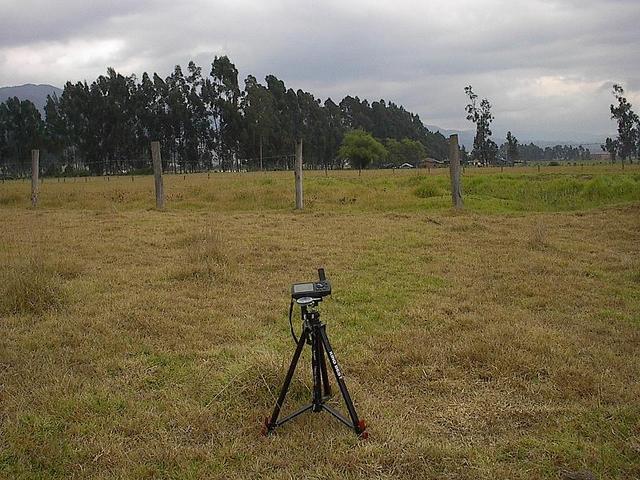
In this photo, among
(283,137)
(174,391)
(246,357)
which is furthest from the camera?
(283,137)

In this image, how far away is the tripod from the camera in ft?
11.4

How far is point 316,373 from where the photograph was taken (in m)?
3.68

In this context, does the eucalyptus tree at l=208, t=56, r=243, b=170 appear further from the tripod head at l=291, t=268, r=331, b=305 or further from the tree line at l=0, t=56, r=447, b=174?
the tripod head at l=291, t=268, r=331, b=305

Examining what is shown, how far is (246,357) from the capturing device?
15.9 feet

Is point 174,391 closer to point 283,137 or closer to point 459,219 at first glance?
point 459,219

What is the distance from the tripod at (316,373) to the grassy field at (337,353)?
99 mm

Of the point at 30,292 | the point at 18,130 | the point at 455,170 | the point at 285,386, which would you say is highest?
the point at 18,130

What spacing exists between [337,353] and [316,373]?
1.37 meters

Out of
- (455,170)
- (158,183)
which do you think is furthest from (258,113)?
(455,170)

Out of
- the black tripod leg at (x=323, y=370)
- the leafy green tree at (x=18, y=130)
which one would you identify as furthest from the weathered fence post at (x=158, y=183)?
the leafy green tree at (x=18, y=130)

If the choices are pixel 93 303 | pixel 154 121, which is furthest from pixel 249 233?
pixel 154 121

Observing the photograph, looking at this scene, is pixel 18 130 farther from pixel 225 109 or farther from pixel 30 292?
pixel 30 292

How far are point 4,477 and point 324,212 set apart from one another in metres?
13.1

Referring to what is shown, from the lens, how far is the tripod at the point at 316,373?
3479 mm
